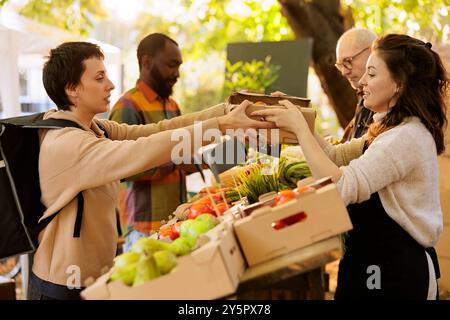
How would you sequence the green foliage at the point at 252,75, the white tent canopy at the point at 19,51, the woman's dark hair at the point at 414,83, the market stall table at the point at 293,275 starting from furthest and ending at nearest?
the green foliage at the point at 252,75 < the white tent canopy at the point at 19,51 < the woman's dark hair at the point at 414,83 < the market stall table at the point at 293,275

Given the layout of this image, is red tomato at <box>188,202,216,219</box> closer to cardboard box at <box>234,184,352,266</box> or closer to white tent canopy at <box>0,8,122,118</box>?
cardboard box at <box>234,184,352,266</box>

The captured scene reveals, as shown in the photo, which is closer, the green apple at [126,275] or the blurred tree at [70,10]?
the green apple at [126,275]

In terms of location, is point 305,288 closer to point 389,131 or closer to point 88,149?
point 389,131

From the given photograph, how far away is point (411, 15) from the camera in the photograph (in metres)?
7.83

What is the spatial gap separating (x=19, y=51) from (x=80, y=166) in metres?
3.82

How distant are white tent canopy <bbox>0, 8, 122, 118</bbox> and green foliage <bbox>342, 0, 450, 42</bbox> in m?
2.83

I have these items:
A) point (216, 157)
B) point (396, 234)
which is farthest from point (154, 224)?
point (396, 234)

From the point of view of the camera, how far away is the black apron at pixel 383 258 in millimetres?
2469

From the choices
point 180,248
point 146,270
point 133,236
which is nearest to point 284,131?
point 180,248

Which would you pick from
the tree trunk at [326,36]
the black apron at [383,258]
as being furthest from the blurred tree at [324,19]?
the black apron at [383,258]

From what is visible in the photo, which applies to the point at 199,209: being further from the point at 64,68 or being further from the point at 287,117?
the point at 64,68

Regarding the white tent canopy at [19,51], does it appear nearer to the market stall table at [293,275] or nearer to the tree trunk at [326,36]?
the tree trunk at [326,36]

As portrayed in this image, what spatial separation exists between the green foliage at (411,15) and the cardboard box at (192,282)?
15.6 feet

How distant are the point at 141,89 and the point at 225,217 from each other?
7.16ft
